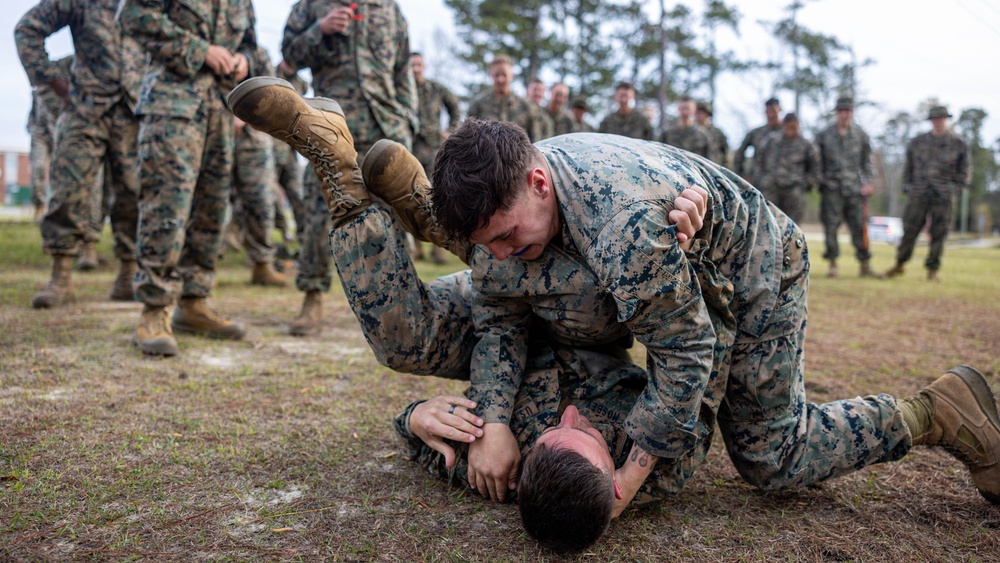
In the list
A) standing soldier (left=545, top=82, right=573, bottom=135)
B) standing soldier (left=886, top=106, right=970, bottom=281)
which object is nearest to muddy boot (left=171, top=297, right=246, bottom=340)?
standing soldier (left=545, top=82, right=573, bottom=135)

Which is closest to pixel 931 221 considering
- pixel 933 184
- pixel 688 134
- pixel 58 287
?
pixel 933 184

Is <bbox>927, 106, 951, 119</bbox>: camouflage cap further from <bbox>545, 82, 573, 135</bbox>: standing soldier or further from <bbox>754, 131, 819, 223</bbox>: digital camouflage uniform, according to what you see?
<bbox>545, 82, 573, 135</bbox>: standing soldier

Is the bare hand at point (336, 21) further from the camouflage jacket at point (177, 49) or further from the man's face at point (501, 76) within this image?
the man's face at point (501, 76)

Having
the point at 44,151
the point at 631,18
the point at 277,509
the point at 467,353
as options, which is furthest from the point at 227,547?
the point at 631,18

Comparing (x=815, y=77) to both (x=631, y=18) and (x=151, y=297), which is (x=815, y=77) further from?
(x=151, y=297)

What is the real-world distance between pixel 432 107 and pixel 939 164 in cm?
655

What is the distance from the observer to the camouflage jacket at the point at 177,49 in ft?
11.2

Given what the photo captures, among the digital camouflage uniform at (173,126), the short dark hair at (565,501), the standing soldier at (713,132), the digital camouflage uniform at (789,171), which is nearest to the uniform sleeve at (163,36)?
the digital camouflage uniform at (173,126)

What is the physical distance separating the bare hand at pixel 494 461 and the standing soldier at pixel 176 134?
2.03m

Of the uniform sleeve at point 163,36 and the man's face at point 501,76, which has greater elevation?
the man's face at point 501,76

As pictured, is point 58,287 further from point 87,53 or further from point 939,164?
point 939,164

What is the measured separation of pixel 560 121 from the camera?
980 cm

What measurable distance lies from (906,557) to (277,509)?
5.49ft

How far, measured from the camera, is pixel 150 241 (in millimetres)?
3420
